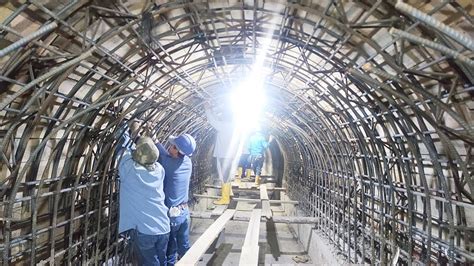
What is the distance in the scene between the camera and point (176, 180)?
18.5 ft

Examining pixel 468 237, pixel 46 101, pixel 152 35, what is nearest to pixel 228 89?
pixel 152 35

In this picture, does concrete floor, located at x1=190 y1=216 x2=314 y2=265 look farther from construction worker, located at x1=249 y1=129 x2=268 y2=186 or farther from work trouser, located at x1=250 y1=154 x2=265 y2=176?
construction worker, located at x1=249 y1=129 x2=268 y2=186

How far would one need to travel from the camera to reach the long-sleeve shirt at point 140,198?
4645 mm

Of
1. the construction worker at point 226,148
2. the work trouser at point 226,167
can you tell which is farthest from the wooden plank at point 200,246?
the work trouser at point 226,167

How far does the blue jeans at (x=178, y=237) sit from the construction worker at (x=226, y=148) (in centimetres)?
483

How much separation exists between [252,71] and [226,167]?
12341 millimetres

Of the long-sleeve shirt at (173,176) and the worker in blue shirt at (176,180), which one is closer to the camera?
the worker in blue shirt at (176,180)

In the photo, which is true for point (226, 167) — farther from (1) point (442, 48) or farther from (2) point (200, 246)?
(1) point (442, 48)

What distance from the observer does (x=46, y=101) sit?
3.18m

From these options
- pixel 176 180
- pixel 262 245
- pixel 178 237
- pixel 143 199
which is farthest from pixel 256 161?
pixel 143 199

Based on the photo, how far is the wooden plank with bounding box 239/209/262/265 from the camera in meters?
5.12

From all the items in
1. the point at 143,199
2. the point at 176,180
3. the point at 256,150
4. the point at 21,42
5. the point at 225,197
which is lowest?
the point at 225,197

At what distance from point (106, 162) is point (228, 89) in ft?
12.4

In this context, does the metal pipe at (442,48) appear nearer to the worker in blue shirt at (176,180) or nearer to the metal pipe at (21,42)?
the metal pipe at (21,42)
